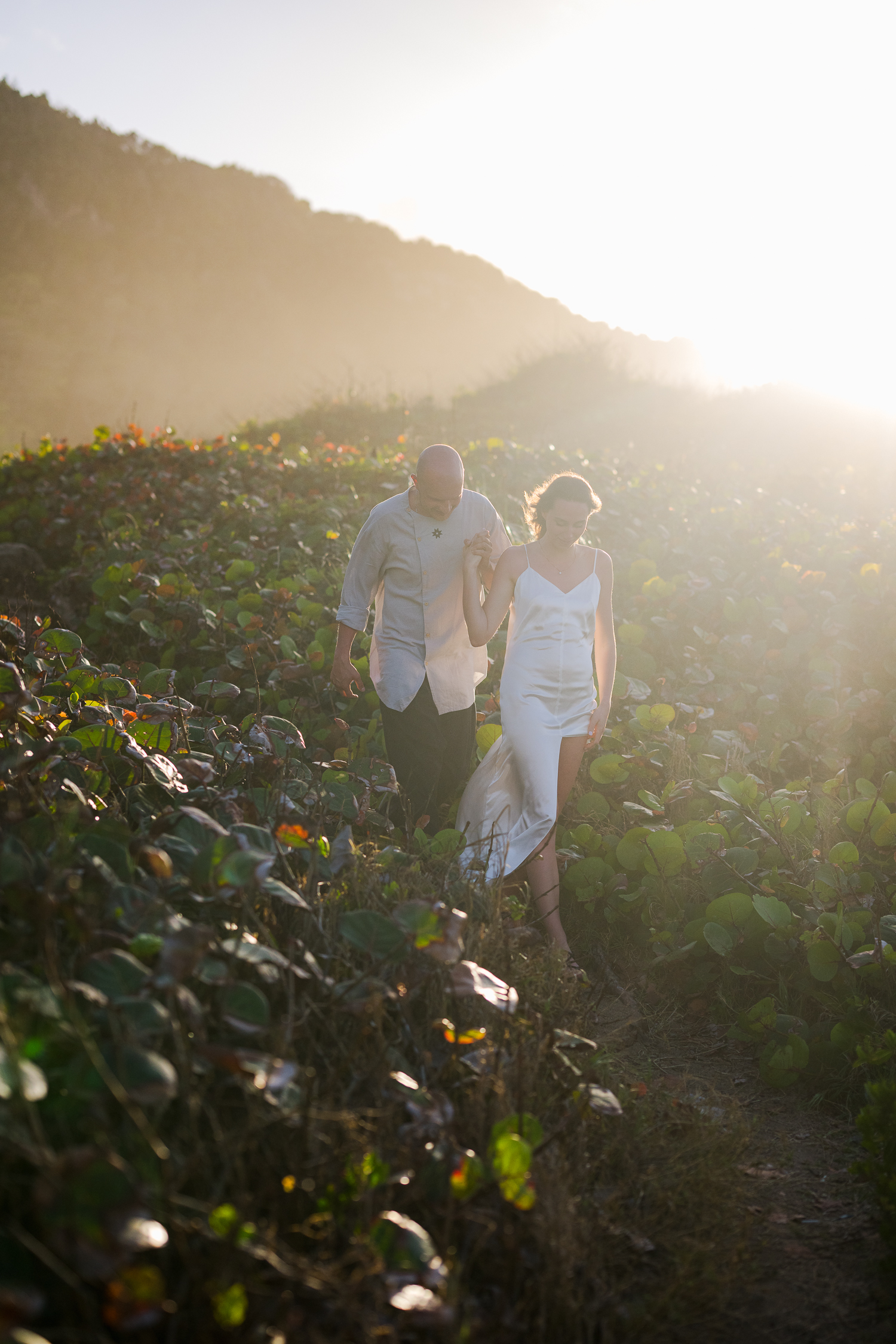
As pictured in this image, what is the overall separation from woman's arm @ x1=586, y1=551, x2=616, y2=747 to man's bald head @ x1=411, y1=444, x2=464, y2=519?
2.33ft

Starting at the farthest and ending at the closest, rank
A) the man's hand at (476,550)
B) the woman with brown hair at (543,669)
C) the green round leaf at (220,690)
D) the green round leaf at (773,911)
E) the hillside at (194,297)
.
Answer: the hillside at (194,297) → the man's hand at (476,550) → the green round leaf at (220,690) → the woman with brown hair at (543,669) → the green round leaf at (773,911)

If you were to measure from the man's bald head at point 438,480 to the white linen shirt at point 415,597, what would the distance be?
95mm

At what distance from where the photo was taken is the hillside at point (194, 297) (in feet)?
76.1

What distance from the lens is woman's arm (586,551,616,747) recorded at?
11.7ft

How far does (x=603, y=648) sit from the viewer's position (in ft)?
12.2

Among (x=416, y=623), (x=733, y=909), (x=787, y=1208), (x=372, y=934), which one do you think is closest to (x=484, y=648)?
(x=416, y=623)

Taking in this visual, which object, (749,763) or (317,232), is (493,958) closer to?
(749,763)

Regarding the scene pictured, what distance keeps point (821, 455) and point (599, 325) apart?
2487cm

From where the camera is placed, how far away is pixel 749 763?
447 centimetres

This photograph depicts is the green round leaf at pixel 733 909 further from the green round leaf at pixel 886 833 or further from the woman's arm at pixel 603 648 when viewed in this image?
the woman's arm at pixel 603 648

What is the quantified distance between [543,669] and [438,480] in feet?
3.17

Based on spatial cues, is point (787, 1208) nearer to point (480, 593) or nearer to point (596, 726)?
point (596, 726)

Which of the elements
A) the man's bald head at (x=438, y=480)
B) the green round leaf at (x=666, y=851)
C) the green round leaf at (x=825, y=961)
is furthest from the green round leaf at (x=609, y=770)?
the man's bald head at (x=438, y=480)

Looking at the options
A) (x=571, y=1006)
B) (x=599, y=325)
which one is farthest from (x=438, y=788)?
(x=599, y=325)
